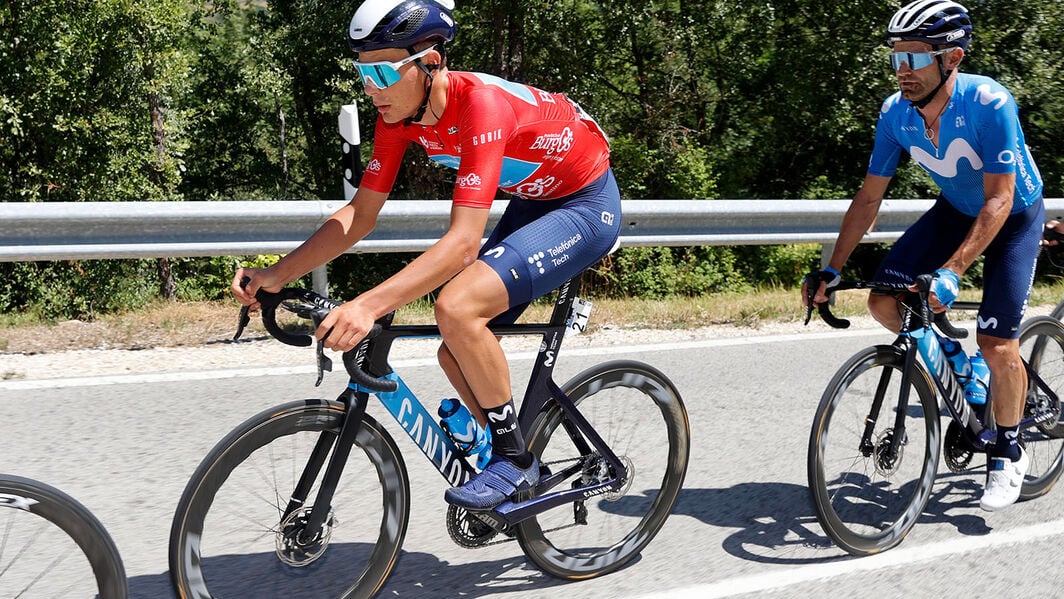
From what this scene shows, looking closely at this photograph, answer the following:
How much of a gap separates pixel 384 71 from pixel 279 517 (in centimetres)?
147

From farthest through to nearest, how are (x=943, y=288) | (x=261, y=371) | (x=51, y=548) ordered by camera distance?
1. (x=261, y=371)
2. (x=943, y=288)
3. (x=51, y=548)

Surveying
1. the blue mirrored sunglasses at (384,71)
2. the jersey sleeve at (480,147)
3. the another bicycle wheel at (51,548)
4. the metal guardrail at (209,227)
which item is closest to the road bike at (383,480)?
the another bicycle wheel at (51,548)

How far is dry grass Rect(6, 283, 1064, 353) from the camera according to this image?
636cm

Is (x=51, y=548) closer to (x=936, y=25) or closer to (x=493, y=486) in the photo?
(x=493, y=486)

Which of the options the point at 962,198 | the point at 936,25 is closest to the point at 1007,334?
the point at 962,198

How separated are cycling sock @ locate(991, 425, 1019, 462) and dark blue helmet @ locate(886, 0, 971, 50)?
1.72 meters

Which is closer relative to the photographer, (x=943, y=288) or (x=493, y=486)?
(x=493, y=486)

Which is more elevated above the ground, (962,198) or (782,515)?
(962,198)

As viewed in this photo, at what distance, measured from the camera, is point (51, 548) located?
8.68 feet

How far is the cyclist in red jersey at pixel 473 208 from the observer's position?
3.08m

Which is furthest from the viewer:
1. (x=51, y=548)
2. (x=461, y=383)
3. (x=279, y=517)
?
(x=461, y=383)

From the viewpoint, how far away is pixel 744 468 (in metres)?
4.89

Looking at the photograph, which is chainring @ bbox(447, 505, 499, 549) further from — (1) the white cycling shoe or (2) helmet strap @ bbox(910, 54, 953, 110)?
(2) helmet strap @ bbox(910, 54, 953, 110)

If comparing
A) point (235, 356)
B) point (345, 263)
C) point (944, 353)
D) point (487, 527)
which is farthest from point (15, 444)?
point (345, 263)
